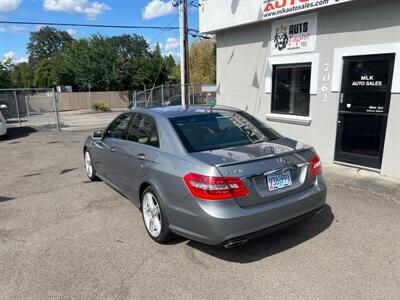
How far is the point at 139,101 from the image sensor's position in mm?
17312

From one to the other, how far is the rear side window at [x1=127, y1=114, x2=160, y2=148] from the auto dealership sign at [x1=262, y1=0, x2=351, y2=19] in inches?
171

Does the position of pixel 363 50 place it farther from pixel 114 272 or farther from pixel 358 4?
pixel 114 272

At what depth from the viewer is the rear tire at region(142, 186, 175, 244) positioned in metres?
3.36

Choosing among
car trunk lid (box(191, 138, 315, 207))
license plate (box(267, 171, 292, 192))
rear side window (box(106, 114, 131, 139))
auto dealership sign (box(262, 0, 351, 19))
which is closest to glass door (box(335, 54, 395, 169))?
auto dealership sign (box(262, 0, 351, 19))

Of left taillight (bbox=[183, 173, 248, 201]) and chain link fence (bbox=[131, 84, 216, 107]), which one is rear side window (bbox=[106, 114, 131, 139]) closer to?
left taillight (bbox=[183, 173, 248, 201])

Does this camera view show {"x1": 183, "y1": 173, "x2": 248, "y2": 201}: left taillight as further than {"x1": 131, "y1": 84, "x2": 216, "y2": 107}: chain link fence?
No

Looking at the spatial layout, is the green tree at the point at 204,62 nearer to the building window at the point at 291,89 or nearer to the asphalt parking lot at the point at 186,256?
the building window at the point at 291,89

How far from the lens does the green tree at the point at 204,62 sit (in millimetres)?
34250

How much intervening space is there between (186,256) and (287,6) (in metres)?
5.77

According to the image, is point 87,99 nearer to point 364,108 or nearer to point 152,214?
point 364,108

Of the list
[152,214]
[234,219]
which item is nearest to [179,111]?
[152,214]

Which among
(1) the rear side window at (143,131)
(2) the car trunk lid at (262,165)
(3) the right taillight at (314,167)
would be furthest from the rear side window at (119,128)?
(3) the right taillight at (314,167)

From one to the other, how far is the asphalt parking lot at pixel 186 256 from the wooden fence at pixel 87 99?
95.9 feet

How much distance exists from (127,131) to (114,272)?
2.00 m
